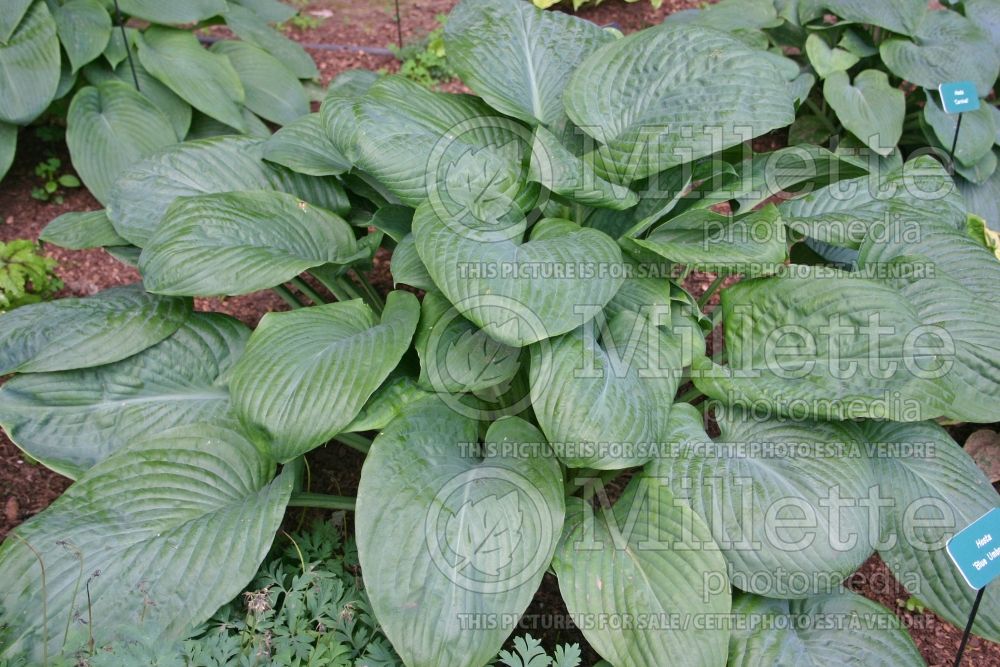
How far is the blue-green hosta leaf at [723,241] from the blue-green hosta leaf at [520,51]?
0.48 meters

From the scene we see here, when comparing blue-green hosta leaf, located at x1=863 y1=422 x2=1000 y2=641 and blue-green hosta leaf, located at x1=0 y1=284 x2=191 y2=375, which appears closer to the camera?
blue-green hosta leaf, located at x1=863 y1=422 x2=1000 y2=641

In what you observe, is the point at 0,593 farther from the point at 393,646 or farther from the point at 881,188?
the point at 881,188

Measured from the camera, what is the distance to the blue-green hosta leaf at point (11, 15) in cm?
272

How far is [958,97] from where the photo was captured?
2357mm

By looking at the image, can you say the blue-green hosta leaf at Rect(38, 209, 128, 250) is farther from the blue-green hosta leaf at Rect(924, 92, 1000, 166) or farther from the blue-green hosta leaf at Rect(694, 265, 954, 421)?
the blue-green hosta leaf at Rect(924, 92, 1000, 166)

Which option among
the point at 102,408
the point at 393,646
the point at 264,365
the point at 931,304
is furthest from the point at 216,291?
the point at 931,304

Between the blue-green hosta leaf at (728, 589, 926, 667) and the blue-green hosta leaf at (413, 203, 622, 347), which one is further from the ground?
the blue-green hosta leaf at (413, 203, 622, 347)

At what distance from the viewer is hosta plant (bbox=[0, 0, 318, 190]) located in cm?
276

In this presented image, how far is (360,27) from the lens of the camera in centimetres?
398

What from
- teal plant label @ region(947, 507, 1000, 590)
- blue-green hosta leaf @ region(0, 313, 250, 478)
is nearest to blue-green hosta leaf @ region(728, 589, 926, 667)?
teal plant label @ region(947, 507, 1000, 590)

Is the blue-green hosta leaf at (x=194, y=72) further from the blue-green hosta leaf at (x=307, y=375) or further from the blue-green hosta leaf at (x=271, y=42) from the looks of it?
the blue-green hosta leaf at (x=307, y=375)

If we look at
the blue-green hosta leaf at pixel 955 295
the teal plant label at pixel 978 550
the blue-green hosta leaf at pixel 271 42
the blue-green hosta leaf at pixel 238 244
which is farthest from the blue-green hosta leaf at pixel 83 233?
the teal plant label at pixel 978 550

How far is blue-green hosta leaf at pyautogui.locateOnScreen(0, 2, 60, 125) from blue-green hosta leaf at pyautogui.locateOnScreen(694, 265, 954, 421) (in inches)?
91.7

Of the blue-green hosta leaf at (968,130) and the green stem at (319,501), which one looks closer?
the green stem at (319,501)
